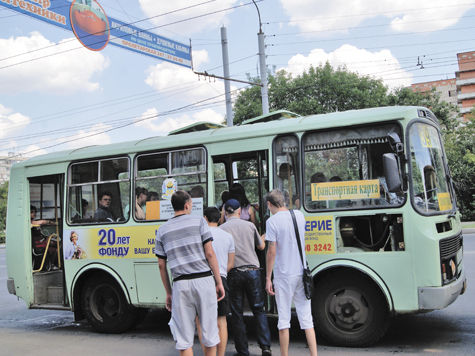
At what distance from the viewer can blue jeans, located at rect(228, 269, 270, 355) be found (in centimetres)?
586

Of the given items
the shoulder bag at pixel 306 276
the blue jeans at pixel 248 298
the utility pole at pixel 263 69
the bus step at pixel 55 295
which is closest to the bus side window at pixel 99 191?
the bus step at pixel 55 295

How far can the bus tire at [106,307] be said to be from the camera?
7.96 metres

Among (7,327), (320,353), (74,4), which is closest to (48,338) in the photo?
(7,327)

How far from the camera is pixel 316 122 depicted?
6.61m

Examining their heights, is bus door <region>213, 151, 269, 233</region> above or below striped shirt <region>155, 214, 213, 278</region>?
above

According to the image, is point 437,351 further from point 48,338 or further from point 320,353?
point 48,338

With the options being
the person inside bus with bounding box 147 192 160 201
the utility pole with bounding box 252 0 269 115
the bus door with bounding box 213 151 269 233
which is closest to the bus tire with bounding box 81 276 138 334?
the person inside bus with bounding box 147 192 160 201

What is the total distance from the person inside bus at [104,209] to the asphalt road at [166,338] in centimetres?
179

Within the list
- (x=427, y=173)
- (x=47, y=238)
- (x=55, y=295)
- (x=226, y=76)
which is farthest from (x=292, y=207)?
(x=226, y=76)

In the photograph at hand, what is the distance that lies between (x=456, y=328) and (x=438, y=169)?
217 cm

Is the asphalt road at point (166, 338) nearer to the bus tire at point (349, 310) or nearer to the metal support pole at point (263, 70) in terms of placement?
the bus tire at point (349, 310)

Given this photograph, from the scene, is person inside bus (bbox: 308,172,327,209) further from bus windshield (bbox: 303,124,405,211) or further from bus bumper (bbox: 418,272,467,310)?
bus bumper (bbox: 418,272,467,310)

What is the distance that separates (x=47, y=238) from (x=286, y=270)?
531cm

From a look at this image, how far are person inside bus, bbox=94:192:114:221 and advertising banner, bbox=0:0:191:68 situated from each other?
5491mm
